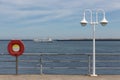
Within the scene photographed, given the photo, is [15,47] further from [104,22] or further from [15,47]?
[104,22]

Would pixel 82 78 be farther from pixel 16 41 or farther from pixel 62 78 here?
pixel 16 41

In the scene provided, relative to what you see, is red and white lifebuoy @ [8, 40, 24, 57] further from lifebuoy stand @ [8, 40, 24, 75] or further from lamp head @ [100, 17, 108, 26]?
lamp head @ [100, 17, 108, 26]

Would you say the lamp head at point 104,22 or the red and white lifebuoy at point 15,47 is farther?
the red and white lifebuoy at point 15,47

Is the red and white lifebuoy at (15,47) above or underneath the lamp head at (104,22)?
underneath

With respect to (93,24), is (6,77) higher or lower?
lower

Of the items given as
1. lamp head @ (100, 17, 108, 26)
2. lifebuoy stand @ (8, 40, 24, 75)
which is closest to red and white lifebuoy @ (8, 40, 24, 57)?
lifebuoy stand @ (8, 40, 24, 75)

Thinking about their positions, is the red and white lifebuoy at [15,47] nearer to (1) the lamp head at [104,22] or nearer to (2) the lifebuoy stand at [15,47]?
(2) the lifebuoy stand at [15,47]

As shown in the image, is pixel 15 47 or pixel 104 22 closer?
pixel 104 22

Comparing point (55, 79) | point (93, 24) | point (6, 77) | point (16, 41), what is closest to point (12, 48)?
point (16, 41)

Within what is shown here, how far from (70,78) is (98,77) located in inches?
43.3

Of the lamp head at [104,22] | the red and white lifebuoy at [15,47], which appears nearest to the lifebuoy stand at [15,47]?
the red and white lifebuoy at [15,47]

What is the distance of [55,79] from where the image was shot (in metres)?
13.0

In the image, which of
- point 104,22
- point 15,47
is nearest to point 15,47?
point 15,47

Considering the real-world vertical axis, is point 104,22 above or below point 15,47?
above
